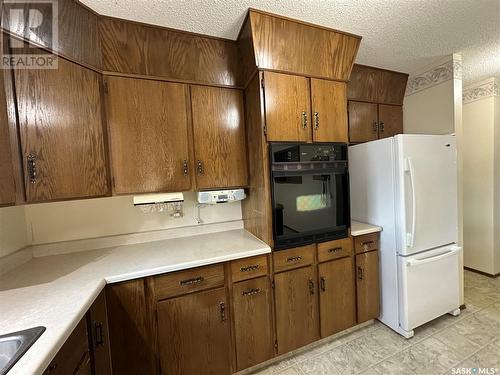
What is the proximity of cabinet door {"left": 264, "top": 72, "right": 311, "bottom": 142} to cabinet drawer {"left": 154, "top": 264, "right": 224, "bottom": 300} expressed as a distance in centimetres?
97

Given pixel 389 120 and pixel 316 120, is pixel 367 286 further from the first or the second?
pixel 389 120

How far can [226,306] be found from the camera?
1.43m

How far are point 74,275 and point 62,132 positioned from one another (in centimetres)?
83

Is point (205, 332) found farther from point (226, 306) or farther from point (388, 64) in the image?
point (388, 64)

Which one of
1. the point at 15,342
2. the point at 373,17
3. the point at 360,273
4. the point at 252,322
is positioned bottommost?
the point at 252,322

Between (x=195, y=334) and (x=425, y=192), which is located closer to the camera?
(x=195, y=334)

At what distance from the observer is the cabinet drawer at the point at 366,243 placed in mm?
1854

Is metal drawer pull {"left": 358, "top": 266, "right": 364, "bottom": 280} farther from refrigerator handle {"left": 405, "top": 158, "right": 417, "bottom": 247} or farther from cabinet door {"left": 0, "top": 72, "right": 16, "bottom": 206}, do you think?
cabinet door {"left": 0, "top": 72, "right": 16, "bottom": 206}

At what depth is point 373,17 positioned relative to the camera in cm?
153

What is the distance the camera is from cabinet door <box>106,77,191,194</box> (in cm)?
148

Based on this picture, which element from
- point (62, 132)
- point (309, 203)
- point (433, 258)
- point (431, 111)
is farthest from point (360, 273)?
point (62, 132)

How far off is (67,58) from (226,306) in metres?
1.79

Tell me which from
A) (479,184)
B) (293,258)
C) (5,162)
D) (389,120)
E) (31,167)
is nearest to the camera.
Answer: (5,162)

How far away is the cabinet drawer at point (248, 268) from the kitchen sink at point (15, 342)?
935 mm
